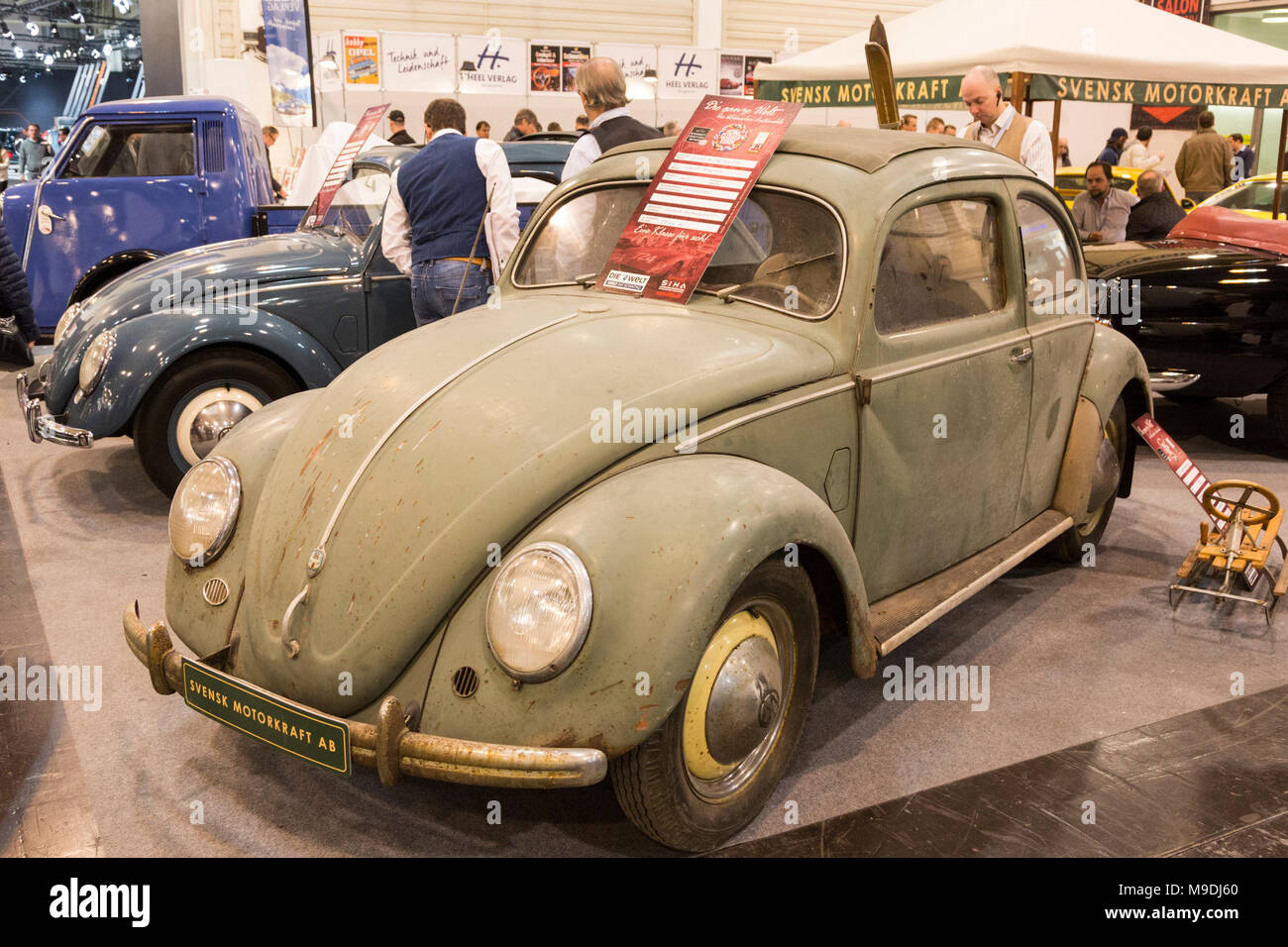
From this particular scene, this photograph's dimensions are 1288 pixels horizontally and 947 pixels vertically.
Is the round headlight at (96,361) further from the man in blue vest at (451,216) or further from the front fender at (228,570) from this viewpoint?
the front fender at (228,570)

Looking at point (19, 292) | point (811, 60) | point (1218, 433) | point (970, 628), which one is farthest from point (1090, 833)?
point (811, 60)

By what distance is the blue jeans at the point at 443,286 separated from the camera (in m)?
5.22

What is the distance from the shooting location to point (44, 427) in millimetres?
5027

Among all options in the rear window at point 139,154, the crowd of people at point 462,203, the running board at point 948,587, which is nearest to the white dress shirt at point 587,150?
the crowd of people at point 462,203

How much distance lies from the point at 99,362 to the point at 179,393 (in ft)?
1.21

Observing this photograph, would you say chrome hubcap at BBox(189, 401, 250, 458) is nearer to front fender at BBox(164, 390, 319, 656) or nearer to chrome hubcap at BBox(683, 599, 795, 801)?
front fender at BBox(164, 390, 319, 656)

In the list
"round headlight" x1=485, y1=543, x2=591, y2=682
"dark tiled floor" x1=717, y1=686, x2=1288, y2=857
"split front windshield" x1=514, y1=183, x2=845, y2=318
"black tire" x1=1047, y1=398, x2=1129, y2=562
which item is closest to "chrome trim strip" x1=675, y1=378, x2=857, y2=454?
"split front windshield" x1=514, y1=183, x2=845, y2=318

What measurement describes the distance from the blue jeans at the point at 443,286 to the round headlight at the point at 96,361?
142 cm

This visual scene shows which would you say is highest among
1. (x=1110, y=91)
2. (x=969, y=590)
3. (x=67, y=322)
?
Result: (x=1110, y=91)

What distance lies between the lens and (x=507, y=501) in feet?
8.26

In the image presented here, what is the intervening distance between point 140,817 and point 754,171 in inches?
99.1

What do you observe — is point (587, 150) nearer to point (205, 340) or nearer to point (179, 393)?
point (205, 340)

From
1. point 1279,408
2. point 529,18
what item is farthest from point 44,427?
point 529,18

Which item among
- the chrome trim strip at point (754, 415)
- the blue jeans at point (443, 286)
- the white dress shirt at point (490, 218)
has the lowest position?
the chrome trim strip at point (754, 415)
